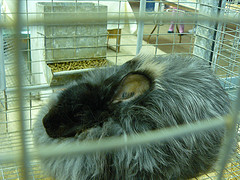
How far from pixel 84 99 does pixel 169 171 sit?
0.47m

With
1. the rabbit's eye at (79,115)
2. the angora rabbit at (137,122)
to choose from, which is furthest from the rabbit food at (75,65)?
the rabbit's eye at (79,115)

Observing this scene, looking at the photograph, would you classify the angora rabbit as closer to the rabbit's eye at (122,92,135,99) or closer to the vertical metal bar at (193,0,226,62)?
the rabbit's eye at (122,92,135,99)

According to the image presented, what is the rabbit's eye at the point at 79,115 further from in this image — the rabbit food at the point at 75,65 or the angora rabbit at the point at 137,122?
the rabbit food at the point at 75,65

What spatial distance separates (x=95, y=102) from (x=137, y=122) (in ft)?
0.69

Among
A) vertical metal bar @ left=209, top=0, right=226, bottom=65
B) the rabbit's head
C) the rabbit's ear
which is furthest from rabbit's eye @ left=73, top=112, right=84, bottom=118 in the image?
vertical metal bar @ left=209, top=0, right=226, bottom=65

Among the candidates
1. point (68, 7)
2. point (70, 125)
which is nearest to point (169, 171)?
point (70, 125)

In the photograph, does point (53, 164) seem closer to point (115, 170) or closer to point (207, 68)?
point (115, 170)

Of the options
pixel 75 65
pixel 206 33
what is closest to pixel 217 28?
pixel 206 33

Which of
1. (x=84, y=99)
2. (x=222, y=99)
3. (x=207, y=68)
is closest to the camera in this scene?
(x=84, y=99)

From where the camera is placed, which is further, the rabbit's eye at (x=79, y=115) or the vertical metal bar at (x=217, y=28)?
the vertical metal bar at (x=217, y=28)

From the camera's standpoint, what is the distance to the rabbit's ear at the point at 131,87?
118 cm

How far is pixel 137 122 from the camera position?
1.19 meters

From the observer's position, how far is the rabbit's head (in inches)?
47.6

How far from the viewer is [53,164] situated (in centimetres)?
132
